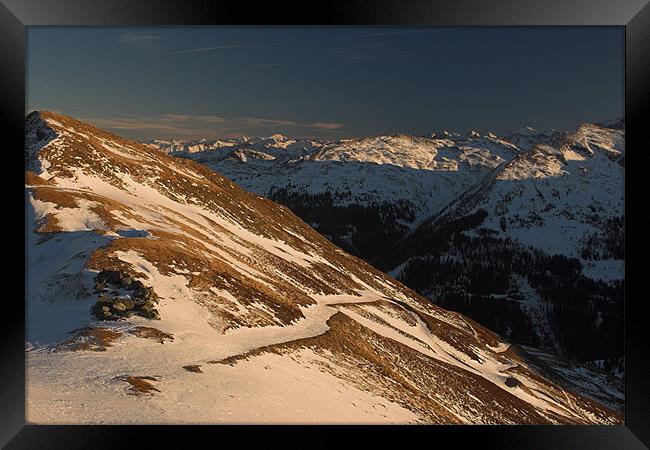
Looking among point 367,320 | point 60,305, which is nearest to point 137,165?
point 367,320

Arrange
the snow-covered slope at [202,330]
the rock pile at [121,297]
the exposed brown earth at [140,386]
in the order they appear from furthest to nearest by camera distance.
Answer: the rock pile at [121,297] → the snow-covered slope at [202,330] → the exposed brown earth at [140,386]

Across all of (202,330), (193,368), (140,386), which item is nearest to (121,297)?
(202,330)

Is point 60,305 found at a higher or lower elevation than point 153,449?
higher

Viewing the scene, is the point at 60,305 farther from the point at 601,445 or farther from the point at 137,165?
the point at 137,165
